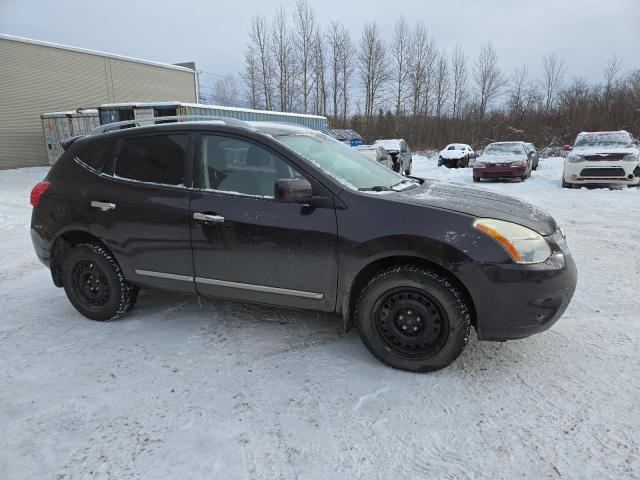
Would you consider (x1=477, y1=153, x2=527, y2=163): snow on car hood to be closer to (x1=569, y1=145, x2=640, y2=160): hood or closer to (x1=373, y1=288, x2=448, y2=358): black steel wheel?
(x1=569, y1=145, x2=640, y2=160): hood

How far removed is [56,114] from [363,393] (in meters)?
22.8

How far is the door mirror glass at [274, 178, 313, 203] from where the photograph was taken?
2.96 meters

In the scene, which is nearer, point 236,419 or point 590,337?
point 236,419

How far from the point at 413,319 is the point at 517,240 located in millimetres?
831

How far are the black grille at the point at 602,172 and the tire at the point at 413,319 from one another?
11728 millimetres

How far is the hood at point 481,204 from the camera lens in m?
2.96

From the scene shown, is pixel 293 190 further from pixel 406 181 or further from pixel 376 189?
pixel 406 181

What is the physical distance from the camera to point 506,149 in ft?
53.1

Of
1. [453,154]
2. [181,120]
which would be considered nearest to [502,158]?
[453,154]

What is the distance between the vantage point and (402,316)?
117 inches

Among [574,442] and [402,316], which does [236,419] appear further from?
[574,442]

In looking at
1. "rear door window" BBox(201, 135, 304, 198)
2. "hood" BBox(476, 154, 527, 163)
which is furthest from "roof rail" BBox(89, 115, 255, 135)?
"hood" BBox(476, 154, 527, 163)

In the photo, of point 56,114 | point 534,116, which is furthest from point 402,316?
point 534,116

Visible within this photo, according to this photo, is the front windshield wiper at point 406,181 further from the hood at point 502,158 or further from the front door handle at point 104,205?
the hood at point 502,158
